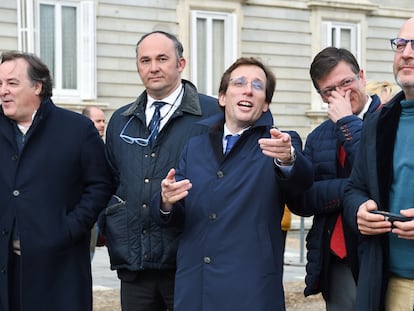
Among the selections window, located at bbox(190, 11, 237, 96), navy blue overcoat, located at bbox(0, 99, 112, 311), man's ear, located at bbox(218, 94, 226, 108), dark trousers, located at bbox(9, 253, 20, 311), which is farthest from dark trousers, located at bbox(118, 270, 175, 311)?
window, located at bbox(190, 11, 237, 96)

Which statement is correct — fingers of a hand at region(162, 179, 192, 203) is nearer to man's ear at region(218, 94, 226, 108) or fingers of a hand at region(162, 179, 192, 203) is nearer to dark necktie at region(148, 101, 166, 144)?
man's ear at region(218, 94, 226, 108)

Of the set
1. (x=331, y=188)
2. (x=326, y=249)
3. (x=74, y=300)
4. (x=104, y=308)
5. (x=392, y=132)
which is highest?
(x=392, y=132)

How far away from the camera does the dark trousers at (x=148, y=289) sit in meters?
4.79

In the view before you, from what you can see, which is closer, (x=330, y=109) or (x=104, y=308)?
(x=330, y=109)

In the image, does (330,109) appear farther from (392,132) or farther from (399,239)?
(399,239)

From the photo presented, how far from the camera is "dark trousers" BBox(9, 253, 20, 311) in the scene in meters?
4.97

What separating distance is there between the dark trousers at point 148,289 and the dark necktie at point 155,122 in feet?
2.54

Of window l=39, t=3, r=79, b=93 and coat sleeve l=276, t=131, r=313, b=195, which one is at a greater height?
window l=39, t=3, r=79, b=93

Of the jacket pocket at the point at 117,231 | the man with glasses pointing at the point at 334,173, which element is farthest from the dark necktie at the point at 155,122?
the man with glasses pointing at the point at 334,173

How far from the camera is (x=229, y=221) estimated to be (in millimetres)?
4184

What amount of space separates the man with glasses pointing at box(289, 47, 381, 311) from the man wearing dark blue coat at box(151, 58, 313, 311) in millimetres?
276

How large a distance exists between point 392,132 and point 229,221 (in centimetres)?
92

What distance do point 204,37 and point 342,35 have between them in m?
3.97

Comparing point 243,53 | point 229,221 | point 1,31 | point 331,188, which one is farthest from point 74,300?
point 243,53
